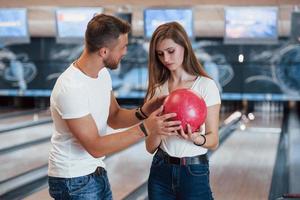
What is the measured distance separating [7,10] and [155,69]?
26.5 feet

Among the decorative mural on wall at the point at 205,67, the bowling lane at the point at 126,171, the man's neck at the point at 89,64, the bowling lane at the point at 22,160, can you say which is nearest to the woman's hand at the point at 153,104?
the man's neck at the point at 89,64

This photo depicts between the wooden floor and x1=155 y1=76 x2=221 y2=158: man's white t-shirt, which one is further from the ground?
x1=155 y1=76 x2=221 y2=158: man's white t-shirt

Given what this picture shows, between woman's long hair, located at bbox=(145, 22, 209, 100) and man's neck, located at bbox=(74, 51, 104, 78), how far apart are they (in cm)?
22

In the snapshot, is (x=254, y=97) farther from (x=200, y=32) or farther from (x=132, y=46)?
(x=132, y=46)

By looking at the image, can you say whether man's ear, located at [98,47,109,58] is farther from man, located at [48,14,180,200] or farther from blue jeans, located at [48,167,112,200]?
blue jeans, located at [48,167,112,200]

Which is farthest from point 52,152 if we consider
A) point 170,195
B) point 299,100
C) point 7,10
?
point 7,10

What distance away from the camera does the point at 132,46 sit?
30.4 ft

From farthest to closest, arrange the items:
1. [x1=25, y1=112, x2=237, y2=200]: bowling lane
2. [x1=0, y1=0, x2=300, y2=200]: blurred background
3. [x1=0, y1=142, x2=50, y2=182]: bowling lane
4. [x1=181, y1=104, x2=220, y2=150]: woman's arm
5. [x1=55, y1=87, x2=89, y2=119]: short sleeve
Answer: [x1=0, y1=0, x2=300, y2=200]: blurred background, [x1=0, y1=142, x2=50, y2=182]: bowling lane, [x1=25, y1=112, x2=237, y2=200]: bowling lane, [x1=181, y1=104, x2=220, y2=150]: woman's arm, [x1=55, y1=87, x2=89, y2=119]: short sleeve

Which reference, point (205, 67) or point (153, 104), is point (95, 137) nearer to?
point (153, 104)

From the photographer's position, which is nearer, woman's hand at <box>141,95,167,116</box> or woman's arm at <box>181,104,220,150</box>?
woman's arm at <box>181,104,220,150</box>

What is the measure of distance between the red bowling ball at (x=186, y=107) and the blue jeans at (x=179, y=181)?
6.0 inches

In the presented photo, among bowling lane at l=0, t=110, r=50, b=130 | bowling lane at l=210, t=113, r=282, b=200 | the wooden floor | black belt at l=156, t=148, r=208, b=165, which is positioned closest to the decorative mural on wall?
bowling lane at l=0, t=110, r=50, b=130

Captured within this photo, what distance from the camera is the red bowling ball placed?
1694mm

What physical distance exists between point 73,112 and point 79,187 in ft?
0.86
